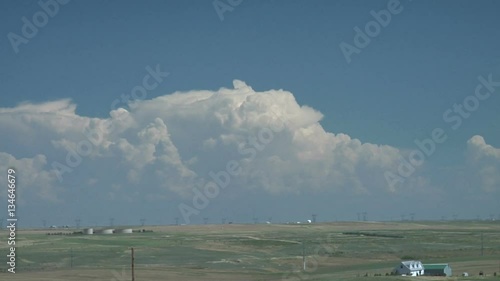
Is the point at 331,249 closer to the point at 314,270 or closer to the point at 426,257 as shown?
the point at 426,257

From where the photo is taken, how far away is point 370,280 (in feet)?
265

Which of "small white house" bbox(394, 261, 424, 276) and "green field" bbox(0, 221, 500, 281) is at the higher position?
"green field" bbox(0, 221, 500, 281)

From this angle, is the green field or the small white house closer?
the small white house

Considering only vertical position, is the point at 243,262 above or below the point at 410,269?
above

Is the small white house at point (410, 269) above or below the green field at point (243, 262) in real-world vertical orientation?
below

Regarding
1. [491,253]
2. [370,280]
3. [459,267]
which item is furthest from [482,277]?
[491,253]

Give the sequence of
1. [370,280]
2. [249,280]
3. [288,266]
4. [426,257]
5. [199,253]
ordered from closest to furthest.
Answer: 1. [370,280]
2. [249,280]
3. [288,266]
4. [426,257]
5. [199,253]

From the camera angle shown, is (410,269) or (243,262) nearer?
(410,269)

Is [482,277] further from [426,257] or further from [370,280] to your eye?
[426,257]

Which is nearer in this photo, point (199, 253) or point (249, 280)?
point (249, 280)

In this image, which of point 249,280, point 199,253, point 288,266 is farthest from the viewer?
point 199,253

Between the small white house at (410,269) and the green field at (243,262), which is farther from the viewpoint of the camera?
the green field at (243,262)

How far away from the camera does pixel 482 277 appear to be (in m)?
81.5

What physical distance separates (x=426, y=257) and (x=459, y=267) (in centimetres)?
2460
